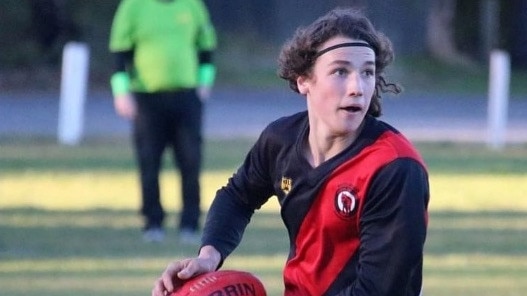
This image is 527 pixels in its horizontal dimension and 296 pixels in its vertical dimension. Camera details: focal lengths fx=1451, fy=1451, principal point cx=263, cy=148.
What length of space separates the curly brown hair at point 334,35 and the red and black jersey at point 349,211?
19 cm

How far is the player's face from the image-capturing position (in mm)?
4574

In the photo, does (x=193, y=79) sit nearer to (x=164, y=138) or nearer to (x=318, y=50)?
(x=164, y=138)

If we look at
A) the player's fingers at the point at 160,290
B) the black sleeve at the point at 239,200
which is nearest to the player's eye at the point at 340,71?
the black sleeve at the point at 239,200

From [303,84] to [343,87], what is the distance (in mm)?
306

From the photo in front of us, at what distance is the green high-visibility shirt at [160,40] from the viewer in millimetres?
10938

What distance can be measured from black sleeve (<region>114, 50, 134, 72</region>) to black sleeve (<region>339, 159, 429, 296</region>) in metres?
6.61

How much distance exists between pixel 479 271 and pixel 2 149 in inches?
382

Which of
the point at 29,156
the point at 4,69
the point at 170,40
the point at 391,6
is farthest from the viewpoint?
the point at 391,6

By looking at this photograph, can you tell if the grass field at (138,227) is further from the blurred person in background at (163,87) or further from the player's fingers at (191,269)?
the player's fingers at (191,269)

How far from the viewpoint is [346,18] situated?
4.76 meters

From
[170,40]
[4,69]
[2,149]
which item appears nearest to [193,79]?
[170,40]

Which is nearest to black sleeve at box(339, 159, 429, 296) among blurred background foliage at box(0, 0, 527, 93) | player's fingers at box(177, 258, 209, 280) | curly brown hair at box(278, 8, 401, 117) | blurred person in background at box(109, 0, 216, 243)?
curly brown hair at box(278, 8, 401, 117)

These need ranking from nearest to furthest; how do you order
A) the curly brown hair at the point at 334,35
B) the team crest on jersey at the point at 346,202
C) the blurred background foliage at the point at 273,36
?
1. the team crest on jersey at the point at 346,202
2. the curly brown hair at the point at 334,35
3. the blurred background foliage at the point at 273,36

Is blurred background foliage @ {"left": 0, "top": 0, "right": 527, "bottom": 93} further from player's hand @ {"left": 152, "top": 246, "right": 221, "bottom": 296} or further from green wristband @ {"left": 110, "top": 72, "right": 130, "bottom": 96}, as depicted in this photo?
player's hand @ {"left": 152, "top": 246, "right": 221, "bottom": 296}
